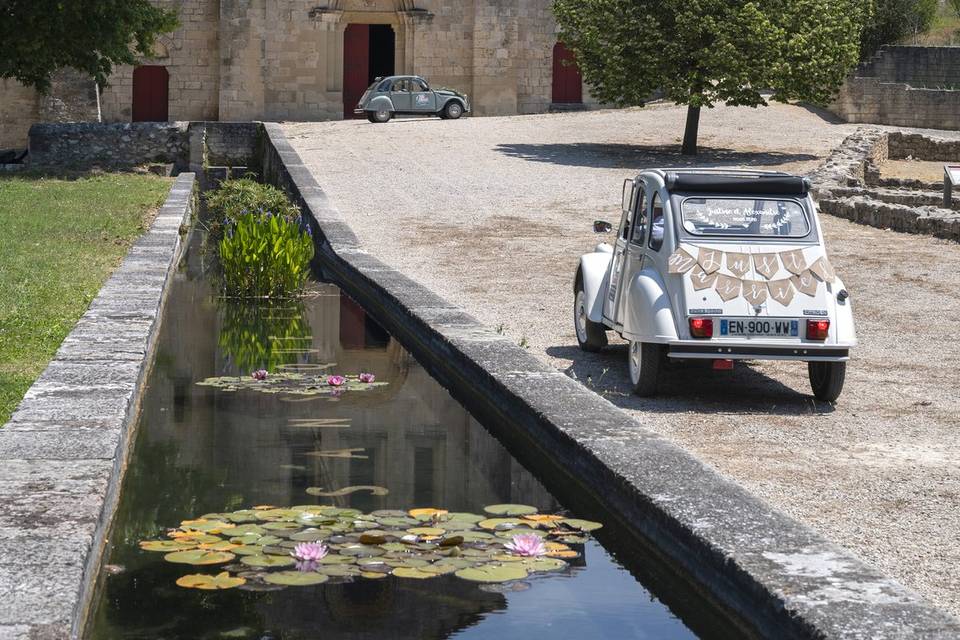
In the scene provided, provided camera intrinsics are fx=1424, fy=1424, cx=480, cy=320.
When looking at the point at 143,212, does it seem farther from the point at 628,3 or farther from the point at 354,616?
the point at 354,616

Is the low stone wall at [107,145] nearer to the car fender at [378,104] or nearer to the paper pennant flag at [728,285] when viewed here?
the car fender at [378,104]

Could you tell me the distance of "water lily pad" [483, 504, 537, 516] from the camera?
6148 mm

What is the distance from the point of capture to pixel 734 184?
9.11m

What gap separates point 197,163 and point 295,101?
36.4 feet

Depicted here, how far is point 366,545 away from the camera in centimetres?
557

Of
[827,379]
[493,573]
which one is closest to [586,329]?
[827,379]

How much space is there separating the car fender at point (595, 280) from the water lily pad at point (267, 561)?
16.3 ft

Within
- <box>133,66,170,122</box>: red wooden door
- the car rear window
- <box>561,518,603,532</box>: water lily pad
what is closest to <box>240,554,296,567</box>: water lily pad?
<box>561,518,603,532</box>: water lily pad

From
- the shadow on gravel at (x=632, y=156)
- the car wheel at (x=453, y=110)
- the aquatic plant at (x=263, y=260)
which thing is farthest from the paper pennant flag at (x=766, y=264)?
the car wheel at (x=453, y=110)

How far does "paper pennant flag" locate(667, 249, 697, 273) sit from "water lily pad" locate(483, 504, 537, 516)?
2782 mm

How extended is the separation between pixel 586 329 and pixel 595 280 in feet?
1.18

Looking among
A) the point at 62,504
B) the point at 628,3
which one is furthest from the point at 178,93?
the point at 62,504

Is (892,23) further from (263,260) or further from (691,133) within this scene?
(263,260)

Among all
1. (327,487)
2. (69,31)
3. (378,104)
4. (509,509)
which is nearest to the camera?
(509,509)
